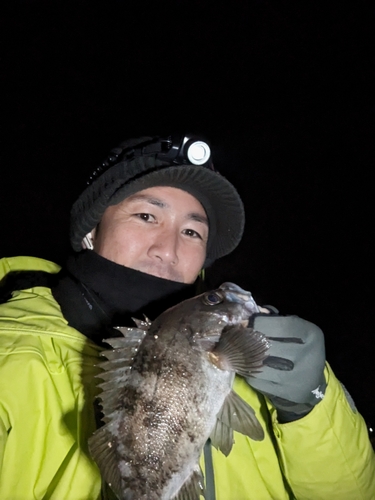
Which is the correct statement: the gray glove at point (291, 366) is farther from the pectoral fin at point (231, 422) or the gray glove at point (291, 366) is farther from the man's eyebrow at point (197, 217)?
the man's eyebrow at point (197, 217)

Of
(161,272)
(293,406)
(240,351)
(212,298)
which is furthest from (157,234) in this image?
(293,406)

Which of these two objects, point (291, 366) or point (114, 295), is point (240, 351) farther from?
point (114, 295)

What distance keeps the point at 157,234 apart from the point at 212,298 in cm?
74

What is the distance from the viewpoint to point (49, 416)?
135cm

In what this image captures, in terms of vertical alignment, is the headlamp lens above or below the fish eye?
above

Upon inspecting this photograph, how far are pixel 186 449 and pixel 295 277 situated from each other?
10.0 meters

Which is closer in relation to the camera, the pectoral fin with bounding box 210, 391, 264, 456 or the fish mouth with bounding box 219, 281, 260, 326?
the pectoral fin with bounding box 210, 391, 264, 456

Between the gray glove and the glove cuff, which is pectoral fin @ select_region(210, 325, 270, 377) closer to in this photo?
the gray glove

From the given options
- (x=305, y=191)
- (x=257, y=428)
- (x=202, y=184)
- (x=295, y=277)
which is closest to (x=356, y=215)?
(x=305, y=191)

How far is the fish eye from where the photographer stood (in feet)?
4.16

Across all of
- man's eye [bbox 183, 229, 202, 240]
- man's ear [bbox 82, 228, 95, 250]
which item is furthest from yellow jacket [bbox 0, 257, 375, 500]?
man's eye [bbox 183, 229, 202, 240]

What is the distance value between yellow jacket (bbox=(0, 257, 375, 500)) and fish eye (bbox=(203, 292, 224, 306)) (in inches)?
23.4

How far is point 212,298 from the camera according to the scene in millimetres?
1280

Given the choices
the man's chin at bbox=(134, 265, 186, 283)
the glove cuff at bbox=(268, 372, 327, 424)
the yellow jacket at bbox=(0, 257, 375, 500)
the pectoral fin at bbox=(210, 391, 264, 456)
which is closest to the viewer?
the pectoral fin at bbox=(210, 391, 264, 456)
